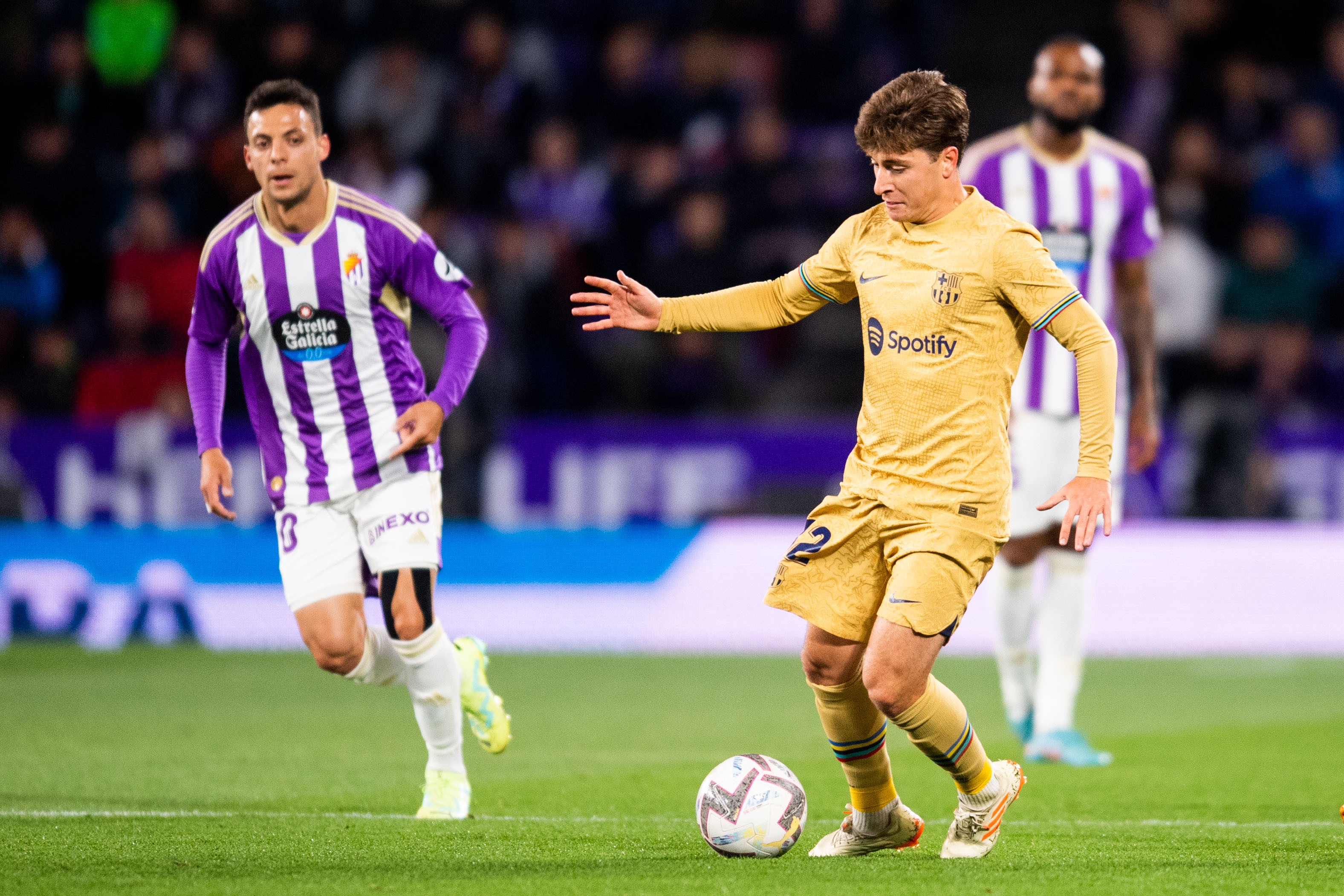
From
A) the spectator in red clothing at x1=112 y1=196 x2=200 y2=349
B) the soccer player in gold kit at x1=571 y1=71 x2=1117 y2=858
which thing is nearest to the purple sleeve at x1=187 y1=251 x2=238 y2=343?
the soccer player in gold kit at x1=571 y1=71 x2=1117 y2=858

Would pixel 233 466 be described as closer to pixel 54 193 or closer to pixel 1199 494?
pixel 54 193

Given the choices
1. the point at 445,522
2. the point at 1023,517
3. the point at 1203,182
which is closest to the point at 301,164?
the point at 1023,517

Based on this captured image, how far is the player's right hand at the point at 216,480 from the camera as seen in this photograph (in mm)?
5605

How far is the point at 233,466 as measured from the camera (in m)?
12.6

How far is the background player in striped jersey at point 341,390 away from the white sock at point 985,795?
1652 millimetres

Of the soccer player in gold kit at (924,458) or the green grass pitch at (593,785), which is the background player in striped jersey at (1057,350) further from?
the soccer player in gold kit at (924,458)

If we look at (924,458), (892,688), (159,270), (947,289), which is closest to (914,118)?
(947,289)

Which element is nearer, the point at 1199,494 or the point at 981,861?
the point at 981,861

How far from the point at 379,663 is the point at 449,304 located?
3.94ft

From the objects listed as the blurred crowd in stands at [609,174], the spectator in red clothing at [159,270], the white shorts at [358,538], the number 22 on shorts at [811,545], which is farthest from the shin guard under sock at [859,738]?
the spectator in red clothing at [159,270]

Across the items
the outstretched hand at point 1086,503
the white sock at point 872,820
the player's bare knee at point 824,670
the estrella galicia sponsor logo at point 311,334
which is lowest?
the white sock at point 872,820

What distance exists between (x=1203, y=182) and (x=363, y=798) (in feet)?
31.4

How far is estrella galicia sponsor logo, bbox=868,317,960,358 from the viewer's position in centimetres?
462

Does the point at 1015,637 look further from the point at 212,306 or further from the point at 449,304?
the point at 212,306
